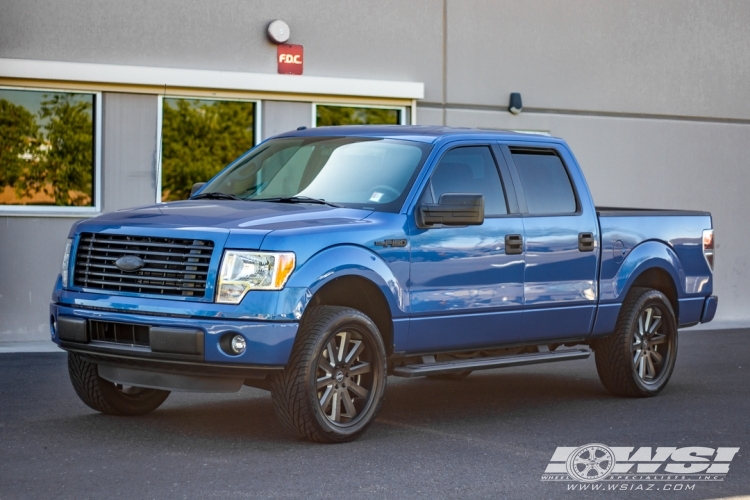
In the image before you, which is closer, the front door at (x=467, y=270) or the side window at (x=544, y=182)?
the front door at (x=467, y=270)

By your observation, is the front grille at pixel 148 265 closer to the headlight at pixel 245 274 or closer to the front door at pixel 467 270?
the headlight at pixel 245 274

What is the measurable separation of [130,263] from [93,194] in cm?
693

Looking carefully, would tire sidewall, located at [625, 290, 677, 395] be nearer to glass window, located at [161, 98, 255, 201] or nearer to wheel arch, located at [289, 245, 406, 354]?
wheel arch, located at [289, 245, 406, 354]

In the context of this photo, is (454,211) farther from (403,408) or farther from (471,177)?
(403,408)

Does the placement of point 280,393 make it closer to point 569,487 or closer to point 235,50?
point 569,487

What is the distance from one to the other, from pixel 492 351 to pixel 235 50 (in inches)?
268

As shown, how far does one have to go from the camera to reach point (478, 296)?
27.0ft

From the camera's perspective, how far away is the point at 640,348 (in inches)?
386

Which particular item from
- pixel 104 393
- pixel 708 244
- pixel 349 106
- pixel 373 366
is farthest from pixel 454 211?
pixel 349 106

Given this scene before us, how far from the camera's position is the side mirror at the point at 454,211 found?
25.4 ft

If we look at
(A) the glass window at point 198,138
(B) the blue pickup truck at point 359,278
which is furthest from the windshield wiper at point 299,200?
(A) the glass window at point 198,138

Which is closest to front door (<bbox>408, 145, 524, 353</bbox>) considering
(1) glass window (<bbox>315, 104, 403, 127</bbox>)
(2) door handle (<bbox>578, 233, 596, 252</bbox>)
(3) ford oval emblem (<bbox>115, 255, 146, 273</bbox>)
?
(2) door handle (<bbox>578, 233, 596, 252</bbox>)

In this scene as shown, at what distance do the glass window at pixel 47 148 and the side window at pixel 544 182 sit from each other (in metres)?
6.31

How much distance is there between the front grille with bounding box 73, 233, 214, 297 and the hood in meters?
0.11
